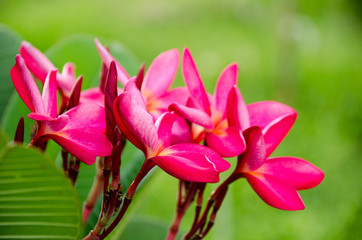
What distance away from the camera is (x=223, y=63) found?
119 inches

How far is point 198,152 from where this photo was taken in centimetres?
34

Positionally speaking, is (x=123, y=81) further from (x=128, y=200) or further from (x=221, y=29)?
(x=221, y=29)

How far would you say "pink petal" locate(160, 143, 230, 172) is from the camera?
34cm

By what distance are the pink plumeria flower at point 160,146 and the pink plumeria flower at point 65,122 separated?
0.02 metres

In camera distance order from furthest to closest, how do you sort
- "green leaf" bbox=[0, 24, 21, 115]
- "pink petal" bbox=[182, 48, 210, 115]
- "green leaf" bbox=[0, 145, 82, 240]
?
"green leaf" bbox=[0, 24, 21, 115] → "pink petal" bbox=[182, 48, 210, 115] → "green leaf" bbox=[0, 145, 82, 240]

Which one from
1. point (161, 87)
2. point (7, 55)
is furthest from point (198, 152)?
point (7, 55)

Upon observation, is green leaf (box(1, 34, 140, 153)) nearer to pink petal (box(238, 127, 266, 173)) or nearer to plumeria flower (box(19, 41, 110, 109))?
plumeria flower (box(19, 41, 110, 109))

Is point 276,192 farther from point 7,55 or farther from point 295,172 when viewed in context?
point 7,55

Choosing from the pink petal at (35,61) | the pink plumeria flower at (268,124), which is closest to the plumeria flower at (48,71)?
the pink petal at (35,61)

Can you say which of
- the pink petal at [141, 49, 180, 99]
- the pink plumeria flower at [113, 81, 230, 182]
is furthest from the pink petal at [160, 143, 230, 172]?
the pink petal at [141, 49, 180, 99]

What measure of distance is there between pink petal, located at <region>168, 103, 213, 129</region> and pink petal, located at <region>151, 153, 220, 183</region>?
1.3 inches

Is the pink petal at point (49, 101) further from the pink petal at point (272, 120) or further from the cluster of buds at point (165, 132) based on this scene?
the pink petal at point (272, 120)

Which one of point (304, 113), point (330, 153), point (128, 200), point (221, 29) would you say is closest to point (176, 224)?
point (128, 200)

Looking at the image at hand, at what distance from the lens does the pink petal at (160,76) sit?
1.47ft
